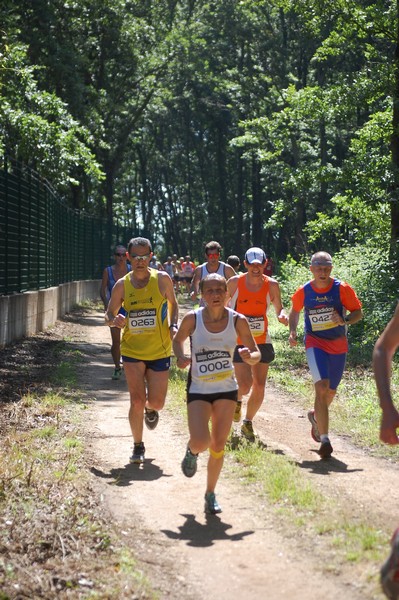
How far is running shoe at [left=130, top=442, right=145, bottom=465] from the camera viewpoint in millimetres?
9258

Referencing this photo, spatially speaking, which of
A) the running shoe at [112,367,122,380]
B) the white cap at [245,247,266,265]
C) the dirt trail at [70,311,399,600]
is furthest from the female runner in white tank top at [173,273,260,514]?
the running shoe at [112,367,122,380]

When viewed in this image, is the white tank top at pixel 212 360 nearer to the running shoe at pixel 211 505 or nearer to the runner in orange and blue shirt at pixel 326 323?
the running shoe at pixel 211 505

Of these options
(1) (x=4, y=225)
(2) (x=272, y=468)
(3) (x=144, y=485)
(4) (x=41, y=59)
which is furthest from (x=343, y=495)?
(4) (x=41, y=59)

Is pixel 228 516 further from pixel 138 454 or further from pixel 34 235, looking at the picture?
pixel 34 235

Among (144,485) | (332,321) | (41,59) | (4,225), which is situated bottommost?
(144,485)

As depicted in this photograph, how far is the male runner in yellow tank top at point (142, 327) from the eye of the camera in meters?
9.35

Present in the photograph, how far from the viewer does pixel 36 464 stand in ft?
27.7

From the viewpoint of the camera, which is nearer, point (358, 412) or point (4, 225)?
point (358, 412)

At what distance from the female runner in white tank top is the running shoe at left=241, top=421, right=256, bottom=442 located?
2661 mm

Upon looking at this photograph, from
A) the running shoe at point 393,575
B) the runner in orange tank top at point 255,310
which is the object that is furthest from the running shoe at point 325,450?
the running shoe at point 393,575

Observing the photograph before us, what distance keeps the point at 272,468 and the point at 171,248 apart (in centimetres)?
8598

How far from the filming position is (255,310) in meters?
10.6

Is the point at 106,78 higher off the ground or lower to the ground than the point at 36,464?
higher

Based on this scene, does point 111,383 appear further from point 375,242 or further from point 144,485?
point 375,242
